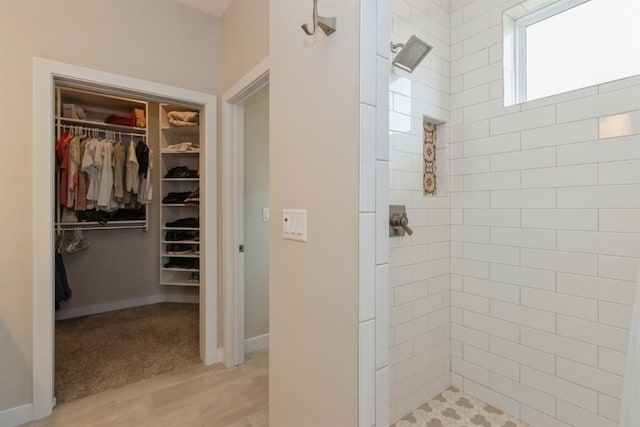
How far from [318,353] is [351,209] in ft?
1.58

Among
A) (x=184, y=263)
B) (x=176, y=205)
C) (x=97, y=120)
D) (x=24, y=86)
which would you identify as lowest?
(x=184, y=263)

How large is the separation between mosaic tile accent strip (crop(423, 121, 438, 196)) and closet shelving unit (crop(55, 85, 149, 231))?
2753mm

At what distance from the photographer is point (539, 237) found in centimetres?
157

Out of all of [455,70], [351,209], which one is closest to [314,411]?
[351,209]

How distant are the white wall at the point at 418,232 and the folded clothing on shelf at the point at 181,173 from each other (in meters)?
2.68

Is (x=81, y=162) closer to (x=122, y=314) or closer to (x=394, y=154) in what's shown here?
(x=122, y=314)

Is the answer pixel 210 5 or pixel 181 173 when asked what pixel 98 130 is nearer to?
pixel 181 173

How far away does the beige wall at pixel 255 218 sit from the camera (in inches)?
98.0

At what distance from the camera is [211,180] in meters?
2.25

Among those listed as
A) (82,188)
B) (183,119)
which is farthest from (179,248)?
(183,119)

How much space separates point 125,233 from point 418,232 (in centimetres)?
345

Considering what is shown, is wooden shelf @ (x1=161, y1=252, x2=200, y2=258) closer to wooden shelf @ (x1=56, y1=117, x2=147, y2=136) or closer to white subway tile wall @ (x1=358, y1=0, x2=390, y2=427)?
wooden shelf @ (x1=56, y1=117, x2=147, y2=136)

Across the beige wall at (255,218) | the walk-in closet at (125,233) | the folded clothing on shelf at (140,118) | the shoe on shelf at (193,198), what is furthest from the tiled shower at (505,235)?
the folded clothing on shelf at (140,118)

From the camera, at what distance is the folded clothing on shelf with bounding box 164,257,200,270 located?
357 cm
